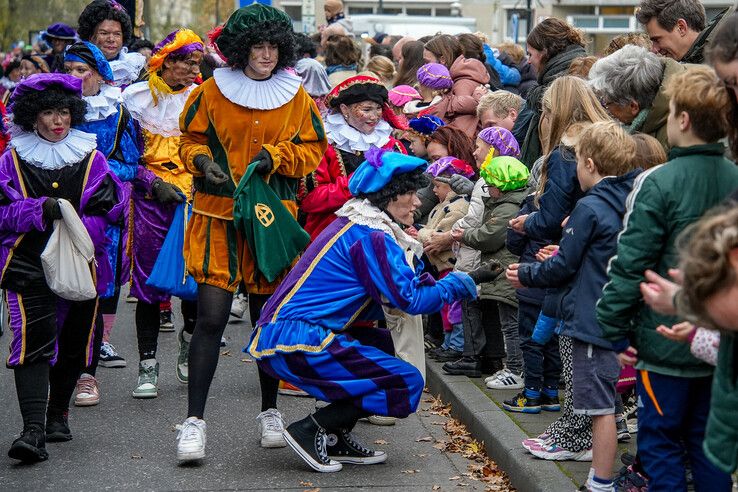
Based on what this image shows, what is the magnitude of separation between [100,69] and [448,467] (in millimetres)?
3553

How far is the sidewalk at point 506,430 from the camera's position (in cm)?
557

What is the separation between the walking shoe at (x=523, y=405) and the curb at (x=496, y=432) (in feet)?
0.27

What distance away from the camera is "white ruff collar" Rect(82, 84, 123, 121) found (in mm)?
7738

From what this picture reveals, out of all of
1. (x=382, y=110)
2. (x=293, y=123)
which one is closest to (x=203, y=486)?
(x=293, y=123)

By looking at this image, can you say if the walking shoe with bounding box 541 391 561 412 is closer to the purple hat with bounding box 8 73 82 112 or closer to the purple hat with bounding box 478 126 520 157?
the purple hat with bounding box 478 126 520 157

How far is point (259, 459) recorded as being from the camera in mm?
6340

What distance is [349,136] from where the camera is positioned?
25.4ft

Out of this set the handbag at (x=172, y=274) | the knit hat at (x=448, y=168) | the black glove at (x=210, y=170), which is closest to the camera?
the black glove at (x=210, y=170)

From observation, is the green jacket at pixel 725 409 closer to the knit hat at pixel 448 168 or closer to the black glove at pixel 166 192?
the black glove at pixel 166 192

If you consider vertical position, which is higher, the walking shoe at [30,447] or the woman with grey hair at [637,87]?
the woman with grey hair at [637,87]

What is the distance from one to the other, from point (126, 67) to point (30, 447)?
12.1 feet

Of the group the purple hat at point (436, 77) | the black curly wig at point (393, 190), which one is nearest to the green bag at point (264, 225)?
the black curly wig at point (393, 190)

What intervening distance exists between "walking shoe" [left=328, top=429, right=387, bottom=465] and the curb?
2.08 feet

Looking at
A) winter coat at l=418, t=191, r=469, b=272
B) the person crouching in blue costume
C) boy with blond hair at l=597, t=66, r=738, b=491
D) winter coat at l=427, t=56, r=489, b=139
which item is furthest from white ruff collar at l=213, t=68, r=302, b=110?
boy with blond hair at l=597, t=66, r=738, b=491
